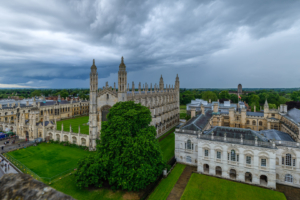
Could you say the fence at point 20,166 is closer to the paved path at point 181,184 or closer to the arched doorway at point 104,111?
the arched doorway at point 104,111

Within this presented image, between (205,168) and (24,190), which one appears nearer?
(24,190)

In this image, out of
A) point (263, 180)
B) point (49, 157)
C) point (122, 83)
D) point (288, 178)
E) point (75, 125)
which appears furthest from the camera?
point (75, 125)

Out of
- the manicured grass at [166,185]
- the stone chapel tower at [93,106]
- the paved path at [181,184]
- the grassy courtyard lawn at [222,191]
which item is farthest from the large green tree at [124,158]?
the stone chapel tower at [93,106]

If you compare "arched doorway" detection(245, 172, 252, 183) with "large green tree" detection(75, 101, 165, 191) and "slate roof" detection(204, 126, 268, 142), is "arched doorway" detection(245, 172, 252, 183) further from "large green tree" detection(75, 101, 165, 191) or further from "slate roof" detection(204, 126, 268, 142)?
"large green tree" detection(75, 101, 165, 191)

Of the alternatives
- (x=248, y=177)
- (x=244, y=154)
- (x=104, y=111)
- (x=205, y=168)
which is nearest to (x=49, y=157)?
(x=104, y=111)

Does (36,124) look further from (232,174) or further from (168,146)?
(232,174)

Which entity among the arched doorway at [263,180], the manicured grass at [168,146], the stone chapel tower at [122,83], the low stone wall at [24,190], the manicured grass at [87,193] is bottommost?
the arched doorway at [263,180]
